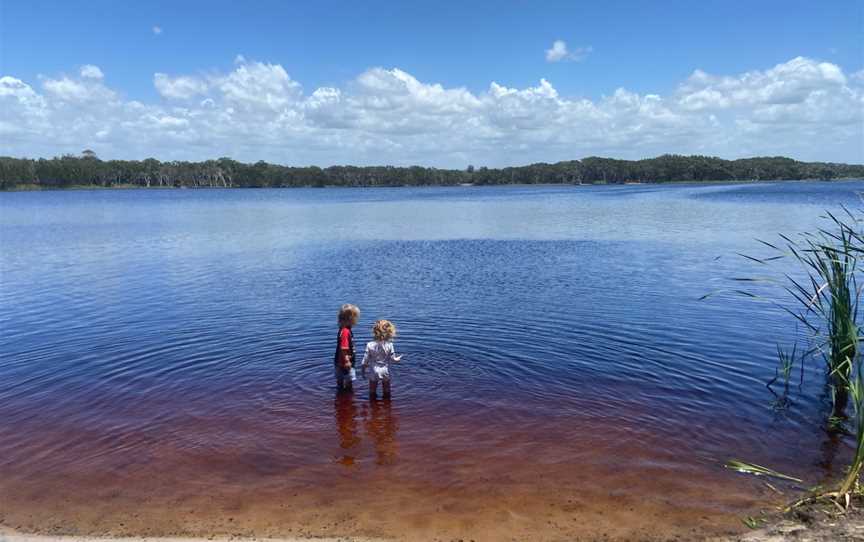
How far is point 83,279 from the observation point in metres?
25.8

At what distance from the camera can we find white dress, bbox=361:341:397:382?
1106 cm

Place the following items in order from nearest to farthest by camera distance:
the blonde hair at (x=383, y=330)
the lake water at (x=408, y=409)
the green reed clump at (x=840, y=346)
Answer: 1. the green reed clump at (x=840, y=346)
2. the lake water at (x=408, y=409)
3. the blonde hair at (x=383, y=330)

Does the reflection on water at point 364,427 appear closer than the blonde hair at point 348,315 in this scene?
Yes

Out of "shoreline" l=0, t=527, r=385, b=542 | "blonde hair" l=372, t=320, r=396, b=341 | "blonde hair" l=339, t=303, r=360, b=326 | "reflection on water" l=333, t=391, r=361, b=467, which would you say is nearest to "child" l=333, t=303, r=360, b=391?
"blonde hair" l=339, t=303, r=360, b=326

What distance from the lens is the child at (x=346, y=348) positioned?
10961mm

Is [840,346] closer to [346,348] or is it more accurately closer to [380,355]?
[380,355]

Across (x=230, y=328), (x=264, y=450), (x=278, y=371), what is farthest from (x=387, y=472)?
(x=230, y=328)

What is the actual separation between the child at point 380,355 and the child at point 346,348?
1.02 ft

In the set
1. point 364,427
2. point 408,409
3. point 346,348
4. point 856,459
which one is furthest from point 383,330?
point 856,459

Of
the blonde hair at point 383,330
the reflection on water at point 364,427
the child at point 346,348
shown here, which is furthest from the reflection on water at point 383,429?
the blonde hair at point 383,330

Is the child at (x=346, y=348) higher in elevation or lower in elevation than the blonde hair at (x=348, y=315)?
lower

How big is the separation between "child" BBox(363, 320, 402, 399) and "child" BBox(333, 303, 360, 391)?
309 mm

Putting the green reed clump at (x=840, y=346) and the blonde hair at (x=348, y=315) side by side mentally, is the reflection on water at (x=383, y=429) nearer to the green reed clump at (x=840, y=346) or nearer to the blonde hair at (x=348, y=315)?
the blonde hair at (x=348, y=315)

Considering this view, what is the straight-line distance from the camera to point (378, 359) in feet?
36.8
